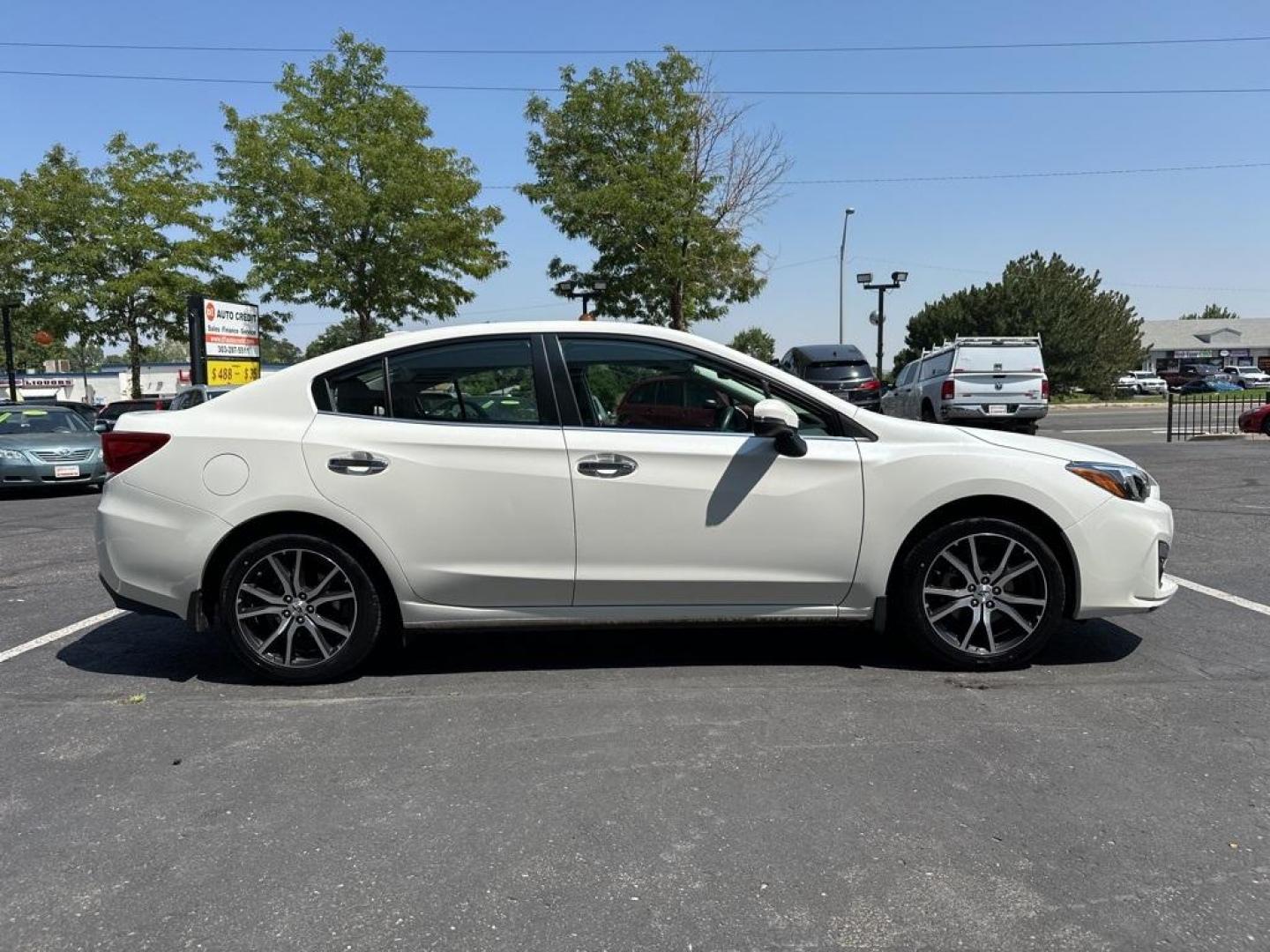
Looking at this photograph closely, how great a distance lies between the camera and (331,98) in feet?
79.9

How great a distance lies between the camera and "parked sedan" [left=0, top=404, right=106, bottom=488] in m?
12.0

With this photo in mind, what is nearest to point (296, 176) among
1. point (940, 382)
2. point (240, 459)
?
point (940, 382)

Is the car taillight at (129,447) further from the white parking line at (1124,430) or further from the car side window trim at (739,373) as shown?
the white parking line at (1124,430)

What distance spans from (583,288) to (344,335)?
72323 millimetres

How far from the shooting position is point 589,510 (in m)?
4.15

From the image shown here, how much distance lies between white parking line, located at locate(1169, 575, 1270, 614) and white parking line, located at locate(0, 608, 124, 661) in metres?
6.36

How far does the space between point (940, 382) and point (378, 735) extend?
14.7 m

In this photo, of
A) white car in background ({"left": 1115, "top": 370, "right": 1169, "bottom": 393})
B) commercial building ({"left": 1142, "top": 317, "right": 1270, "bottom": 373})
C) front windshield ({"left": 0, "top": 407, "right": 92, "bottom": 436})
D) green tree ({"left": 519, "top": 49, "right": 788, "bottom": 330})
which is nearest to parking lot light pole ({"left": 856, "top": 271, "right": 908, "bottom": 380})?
green tree ({"left": 519, "top": 49, "right": 788, "bottom": 330})

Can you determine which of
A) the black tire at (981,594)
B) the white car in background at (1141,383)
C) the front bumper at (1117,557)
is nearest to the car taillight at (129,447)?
the black tire at (981,594)

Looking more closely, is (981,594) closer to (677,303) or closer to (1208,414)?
(1208,414)

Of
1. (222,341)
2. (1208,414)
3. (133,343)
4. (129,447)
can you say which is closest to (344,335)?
(133,343)

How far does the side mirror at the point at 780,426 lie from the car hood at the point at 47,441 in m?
10.8

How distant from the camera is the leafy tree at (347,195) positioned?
23234 millimetres

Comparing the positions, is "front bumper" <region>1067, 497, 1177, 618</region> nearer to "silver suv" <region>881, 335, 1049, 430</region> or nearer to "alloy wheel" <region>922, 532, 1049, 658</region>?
"alloy wheel" <region>922, 532, 1049, 658</region>
